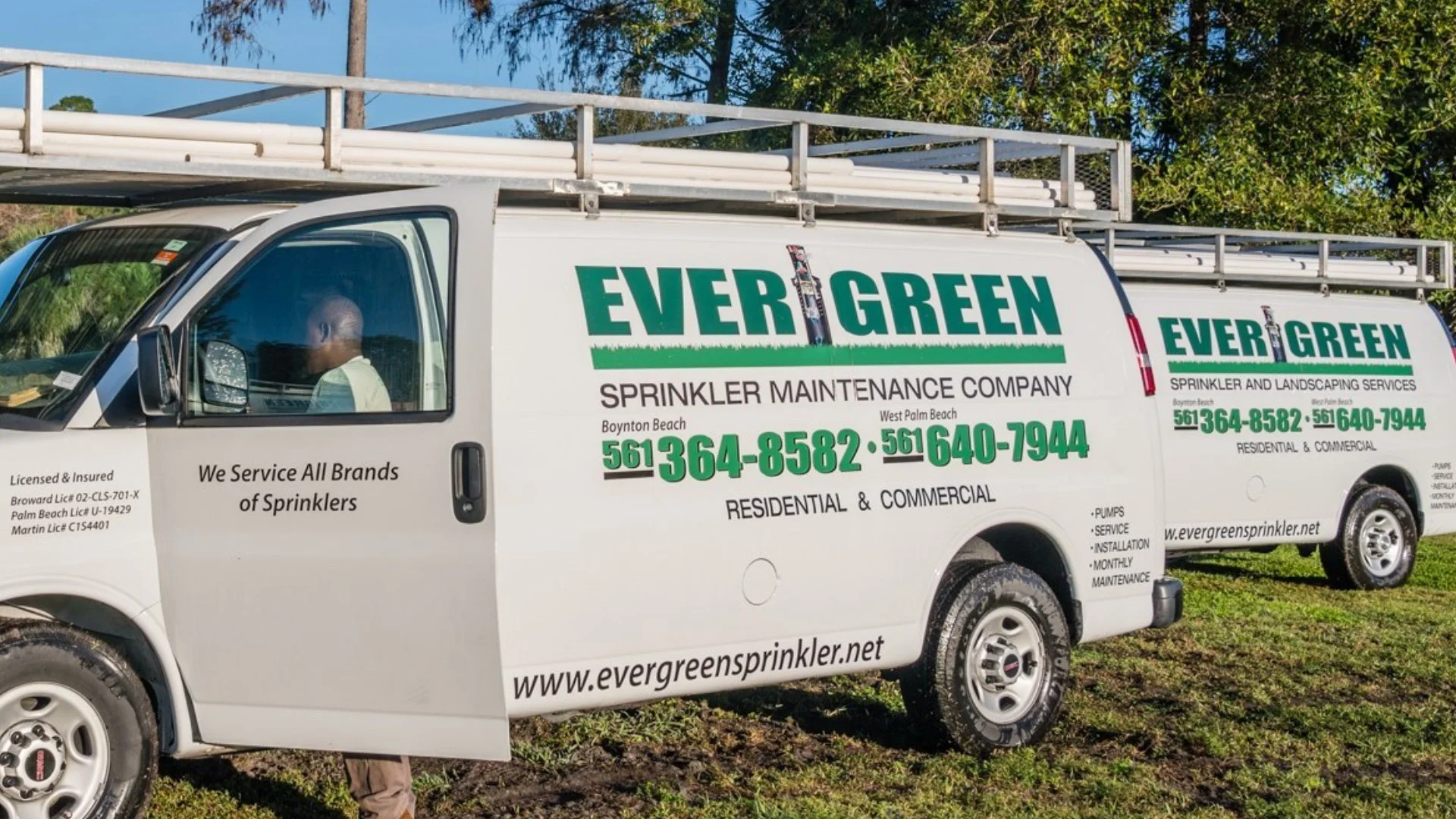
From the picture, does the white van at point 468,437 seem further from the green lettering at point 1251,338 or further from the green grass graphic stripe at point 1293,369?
the green lettering at point 1251,338

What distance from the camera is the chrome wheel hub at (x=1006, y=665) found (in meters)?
7.75

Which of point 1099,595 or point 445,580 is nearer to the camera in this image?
point 445,580

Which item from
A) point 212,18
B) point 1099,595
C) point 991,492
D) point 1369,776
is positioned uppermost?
point 212,18

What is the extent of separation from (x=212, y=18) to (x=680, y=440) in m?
19.2

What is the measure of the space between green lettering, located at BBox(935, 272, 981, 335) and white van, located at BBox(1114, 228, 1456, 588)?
5.02m

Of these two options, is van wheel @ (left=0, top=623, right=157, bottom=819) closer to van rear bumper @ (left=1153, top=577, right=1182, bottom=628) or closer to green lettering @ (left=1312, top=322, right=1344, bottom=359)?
van rear bumper @ (left=1153, top=577, right=1182, bottom=628)

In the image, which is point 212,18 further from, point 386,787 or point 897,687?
point 386,787

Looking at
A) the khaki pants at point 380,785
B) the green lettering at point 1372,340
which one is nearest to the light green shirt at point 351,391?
the khaki pants at point 380,785

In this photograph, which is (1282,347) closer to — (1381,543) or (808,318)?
→ (1381,543)

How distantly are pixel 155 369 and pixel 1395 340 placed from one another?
35.9 ft

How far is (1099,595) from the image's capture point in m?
8.13

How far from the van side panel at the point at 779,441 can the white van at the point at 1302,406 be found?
4541 millimetres

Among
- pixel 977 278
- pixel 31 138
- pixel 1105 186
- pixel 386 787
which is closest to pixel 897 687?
pixel 977 278

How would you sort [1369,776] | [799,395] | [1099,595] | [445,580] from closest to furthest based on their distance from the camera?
[445,580] < [799,395] < [1369,776] < [1099,595]
